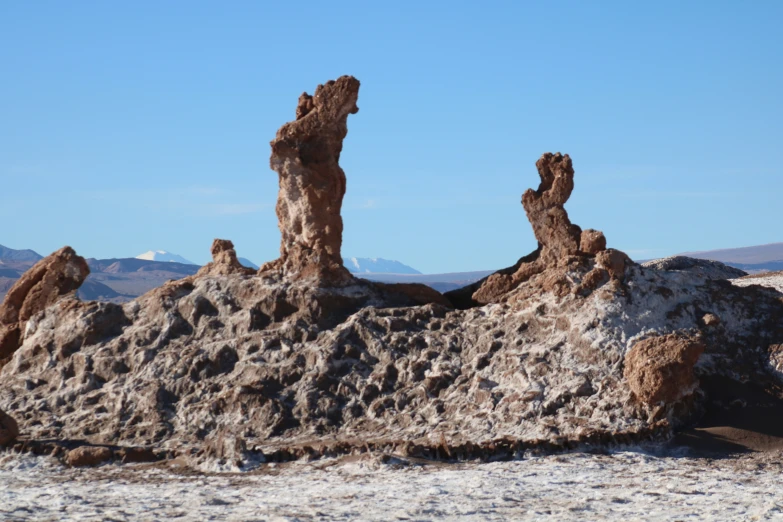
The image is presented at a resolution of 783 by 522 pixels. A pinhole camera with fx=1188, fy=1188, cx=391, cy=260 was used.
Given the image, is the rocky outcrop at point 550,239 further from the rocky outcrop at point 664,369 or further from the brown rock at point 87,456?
the brown rock at point 87,456

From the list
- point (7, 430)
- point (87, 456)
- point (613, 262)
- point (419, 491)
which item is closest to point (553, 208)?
point (613, 262)

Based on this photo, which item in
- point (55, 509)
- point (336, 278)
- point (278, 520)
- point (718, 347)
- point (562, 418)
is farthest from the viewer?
point (336, 278)

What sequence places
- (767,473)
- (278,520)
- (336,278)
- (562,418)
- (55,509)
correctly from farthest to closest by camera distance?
(336,278)
(562,418)
(767,473)
(55,509)
(278,520)

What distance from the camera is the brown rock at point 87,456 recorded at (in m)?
15.8

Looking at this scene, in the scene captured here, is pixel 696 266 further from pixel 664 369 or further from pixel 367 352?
pixel 664 369

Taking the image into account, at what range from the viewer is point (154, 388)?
57.6 ft

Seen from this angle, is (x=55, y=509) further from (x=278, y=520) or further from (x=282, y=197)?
(x=282, y=197)

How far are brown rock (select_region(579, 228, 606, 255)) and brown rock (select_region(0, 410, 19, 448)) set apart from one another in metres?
8.88

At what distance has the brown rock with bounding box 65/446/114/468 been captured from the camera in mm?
15766

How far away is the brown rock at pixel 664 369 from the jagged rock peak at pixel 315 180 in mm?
5381

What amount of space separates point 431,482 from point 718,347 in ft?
18.6

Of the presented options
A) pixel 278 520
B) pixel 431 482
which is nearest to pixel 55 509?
pixel 278 520

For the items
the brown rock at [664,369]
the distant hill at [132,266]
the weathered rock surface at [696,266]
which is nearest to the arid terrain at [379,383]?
the brown rock at [664,369]

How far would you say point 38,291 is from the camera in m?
20.5
